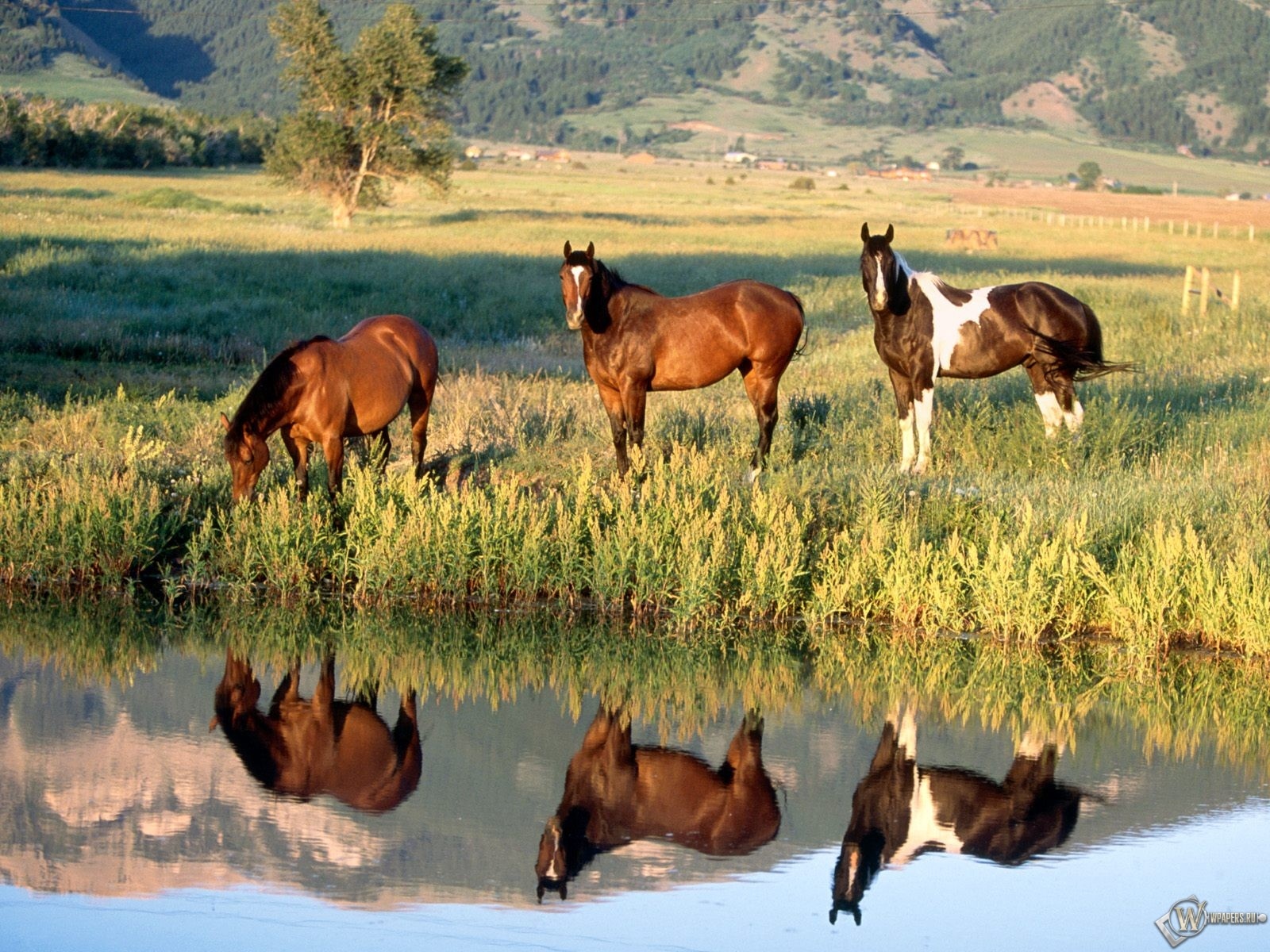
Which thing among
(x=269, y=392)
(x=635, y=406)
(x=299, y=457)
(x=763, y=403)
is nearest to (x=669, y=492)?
(x=635, y=406)

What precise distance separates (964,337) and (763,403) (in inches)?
80.5

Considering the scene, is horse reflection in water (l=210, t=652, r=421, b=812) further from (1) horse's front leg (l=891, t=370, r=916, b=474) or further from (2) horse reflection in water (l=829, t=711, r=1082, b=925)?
(1) horse's front leg (l=891, t=370, r=916, b=474)

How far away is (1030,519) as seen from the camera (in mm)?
10367

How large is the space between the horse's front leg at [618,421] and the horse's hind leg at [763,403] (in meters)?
1.11

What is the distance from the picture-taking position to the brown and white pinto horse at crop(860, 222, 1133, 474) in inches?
526

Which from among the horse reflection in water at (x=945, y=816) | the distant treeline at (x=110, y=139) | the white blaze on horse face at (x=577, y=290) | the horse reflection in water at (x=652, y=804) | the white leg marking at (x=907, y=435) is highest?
the distant treeline at (x=110, y=139)

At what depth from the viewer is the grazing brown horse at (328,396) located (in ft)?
35.0

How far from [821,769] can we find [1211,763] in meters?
2.00

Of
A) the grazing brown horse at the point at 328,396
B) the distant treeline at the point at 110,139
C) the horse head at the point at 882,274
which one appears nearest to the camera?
the grazing brown horse at the point at 328,396

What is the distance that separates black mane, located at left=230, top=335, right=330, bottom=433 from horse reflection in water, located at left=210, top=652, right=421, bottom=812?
2.17 metres

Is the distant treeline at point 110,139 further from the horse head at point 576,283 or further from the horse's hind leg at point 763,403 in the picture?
the horse head at point 576,283

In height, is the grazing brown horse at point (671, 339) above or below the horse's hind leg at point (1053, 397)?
above

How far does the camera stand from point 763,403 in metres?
12.9

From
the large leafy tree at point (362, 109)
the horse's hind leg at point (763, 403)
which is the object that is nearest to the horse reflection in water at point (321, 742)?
the horse's hind leg at point (763, 403)
